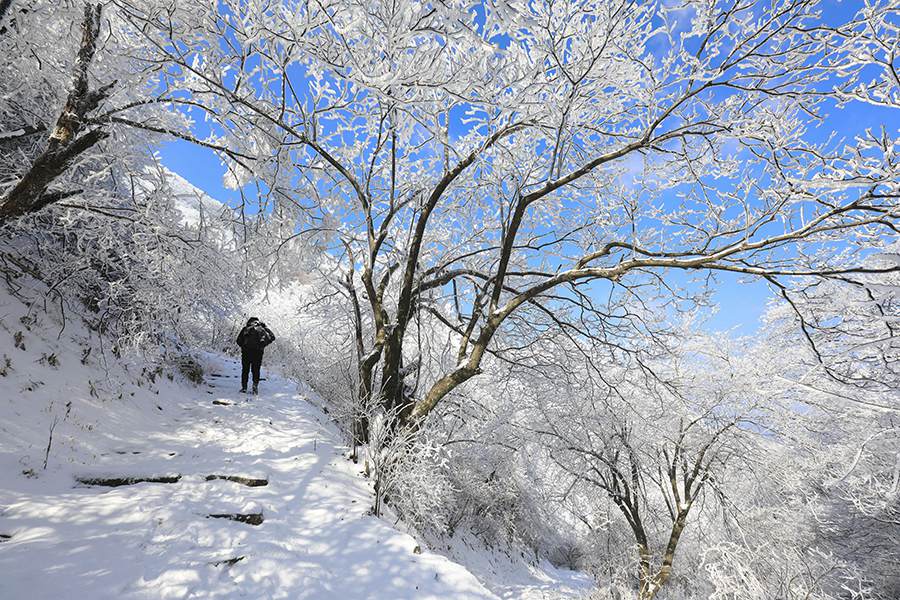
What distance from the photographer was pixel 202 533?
3.42m

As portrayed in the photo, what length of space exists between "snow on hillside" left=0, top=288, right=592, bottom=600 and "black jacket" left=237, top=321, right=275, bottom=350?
2.16 meters

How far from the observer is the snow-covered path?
2.74 meters

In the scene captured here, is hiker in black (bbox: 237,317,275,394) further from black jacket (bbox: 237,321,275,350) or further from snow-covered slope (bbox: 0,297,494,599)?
snow-covered slope (bbox: 0,297,494,599)

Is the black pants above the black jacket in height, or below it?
below

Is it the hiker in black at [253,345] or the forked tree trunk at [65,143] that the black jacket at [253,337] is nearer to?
the hiker in black at [253,345]

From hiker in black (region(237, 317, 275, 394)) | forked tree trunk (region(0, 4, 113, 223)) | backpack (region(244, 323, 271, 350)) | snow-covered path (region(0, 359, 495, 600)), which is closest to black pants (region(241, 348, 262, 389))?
hiker in black (region(237, 317, 275, 394))

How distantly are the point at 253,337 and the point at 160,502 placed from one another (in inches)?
202

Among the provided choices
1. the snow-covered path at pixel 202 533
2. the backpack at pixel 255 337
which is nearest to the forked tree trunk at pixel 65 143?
the snow-covered path at pixel 202 533

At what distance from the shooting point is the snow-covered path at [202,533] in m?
2.74

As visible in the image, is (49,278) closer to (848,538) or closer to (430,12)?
(430,12)

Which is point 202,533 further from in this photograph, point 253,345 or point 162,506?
point 253,345

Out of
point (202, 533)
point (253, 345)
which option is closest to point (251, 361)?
point (253, 345)

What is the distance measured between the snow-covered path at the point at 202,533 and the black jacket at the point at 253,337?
2.96 metres

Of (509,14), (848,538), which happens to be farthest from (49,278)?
(848,538)
